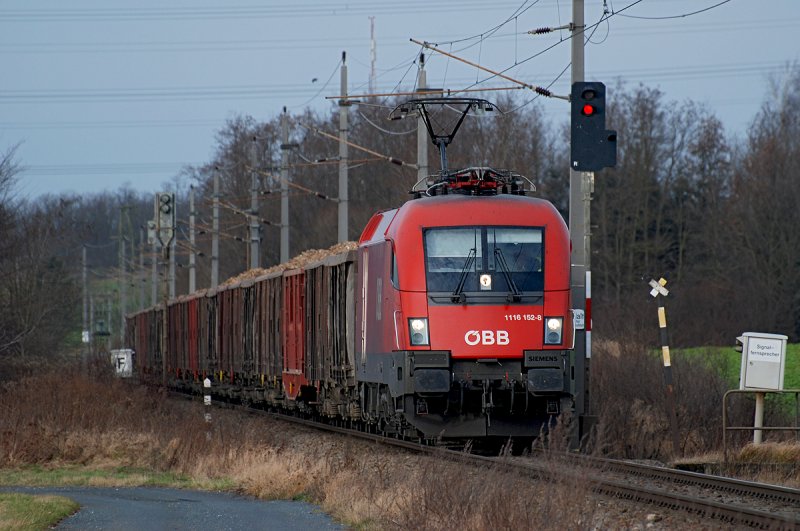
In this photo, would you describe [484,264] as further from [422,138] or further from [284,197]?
[284,197]

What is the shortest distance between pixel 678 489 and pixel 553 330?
3.36 meters

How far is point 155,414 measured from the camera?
25.8 meters

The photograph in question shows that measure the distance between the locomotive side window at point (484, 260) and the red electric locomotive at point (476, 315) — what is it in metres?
0.01

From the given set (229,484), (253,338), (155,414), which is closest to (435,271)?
(229,484)

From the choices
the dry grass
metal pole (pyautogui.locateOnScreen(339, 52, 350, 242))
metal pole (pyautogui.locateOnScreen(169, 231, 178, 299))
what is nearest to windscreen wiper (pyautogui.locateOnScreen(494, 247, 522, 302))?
the dry grass

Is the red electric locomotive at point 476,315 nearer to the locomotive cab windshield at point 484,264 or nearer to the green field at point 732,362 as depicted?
the locomotive cab windshield at point 484,264

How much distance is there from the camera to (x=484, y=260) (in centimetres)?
1717

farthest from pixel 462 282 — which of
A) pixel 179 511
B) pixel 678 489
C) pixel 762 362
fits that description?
pixel 762 362

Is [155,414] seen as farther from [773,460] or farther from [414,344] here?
[773,460]

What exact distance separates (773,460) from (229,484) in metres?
6.90

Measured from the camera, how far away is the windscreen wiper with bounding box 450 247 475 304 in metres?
16.9

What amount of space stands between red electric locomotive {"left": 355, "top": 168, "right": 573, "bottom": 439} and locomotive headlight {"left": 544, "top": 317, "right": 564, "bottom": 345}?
0.5 inches

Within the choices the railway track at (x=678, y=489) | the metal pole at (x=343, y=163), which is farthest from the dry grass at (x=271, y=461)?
the metal pole at (x=343, y=163)

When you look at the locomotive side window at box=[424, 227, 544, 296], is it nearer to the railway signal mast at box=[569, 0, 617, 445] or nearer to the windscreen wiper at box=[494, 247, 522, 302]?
the windscreen wiper at box=[494, 247, 522, 302]
